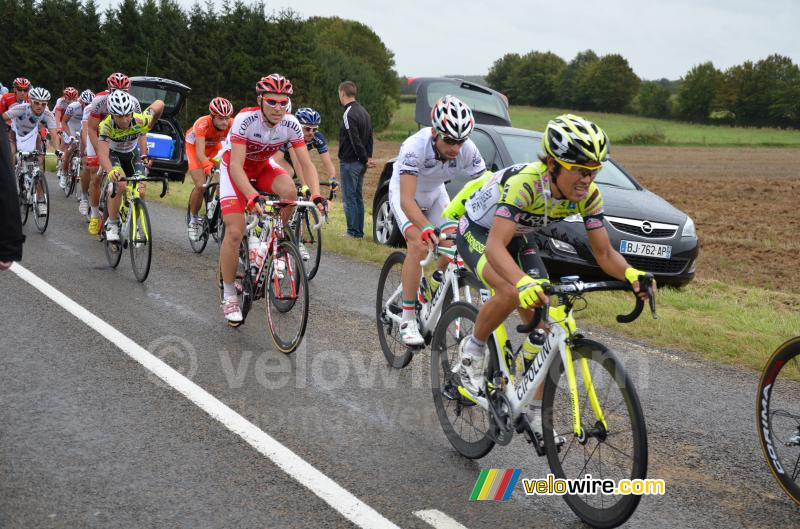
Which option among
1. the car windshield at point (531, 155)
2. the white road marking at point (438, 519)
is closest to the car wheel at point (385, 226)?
the car windshield at point (531, 155)

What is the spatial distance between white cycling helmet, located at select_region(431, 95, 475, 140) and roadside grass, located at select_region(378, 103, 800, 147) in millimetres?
52965

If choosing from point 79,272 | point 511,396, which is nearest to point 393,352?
point 511,396

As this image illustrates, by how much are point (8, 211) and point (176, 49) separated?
52712mm

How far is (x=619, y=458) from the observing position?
3873 mm

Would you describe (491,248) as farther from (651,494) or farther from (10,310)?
(10,310)

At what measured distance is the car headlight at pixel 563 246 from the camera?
979cm

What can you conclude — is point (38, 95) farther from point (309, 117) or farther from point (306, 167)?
Result: point (306, 167)

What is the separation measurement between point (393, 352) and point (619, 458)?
10.1ft

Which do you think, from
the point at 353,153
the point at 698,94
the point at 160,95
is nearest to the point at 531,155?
the point at 353,153

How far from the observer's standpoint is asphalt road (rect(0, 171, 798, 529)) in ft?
13.8

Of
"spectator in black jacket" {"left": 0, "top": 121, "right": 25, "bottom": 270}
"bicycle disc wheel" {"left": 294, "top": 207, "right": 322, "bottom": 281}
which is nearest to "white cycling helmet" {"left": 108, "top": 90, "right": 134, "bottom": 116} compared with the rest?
"bicycle disc wheel" {"left": 294, "top": 207, "right": 322, "bottom": 281}

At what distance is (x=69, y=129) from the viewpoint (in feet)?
61.5

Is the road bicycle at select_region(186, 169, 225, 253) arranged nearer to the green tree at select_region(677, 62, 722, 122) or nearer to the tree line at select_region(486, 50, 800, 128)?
the tree line at select_region(486, 50, 800, 128)

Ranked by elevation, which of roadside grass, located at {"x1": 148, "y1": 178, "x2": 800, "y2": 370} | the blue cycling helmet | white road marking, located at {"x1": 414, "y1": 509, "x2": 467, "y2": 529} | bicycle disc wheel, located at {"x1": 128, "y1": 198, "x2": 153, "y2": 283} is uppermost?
the blue cycling helmet
